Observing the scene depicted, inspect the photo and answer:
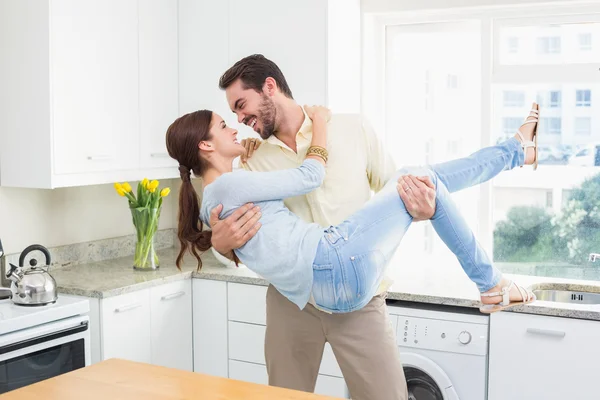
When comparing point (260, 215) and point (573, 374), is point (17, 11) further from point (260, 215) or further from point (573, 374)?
point (573, 374)

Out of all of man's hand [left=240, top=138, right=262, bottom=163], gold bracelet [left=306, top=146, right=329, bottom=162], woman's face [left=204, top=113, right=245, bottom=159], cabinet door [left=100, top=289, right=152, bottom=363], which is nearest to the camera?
gold bracelet [left=306, top=146, right=329, bottom=162]

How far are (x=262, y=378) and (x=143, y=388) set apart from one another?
1.72 meters

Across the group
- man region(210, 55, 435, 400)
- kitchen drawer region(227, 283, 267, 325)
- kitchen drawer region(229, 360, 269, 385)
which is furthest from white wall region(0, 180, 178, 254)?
man region(210, 55, 435, 400)

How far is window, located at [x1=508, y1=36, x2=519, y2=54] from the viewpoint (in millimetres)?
3596

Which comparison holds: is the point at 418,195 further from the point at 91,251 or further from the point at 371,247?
the point at 91,251

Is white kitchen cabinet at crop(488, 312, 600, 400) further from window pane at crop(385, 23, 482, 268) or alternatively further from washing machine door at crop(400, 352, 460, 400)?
window pane at crop(385, 23, 482, 268)

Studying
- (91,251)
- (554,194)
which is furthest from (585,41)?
(91,251)

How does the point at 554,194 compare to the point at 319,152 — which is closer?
the point at 319,152

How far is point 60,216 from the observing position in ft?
11.7

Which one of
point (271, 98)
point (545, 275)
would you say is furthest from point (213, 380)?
point (545, 275)

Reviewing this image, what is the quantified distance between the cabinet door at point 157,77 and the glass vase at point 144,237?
A: 0.82ft

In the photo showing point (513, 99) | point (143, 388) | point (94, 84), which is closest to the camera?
point (143, 388)

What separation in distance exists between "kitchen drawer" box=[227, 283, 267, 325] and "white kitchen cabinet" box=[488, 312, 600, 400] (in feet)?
3.38

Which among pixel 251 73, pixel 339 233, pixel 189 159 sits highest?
pixel 251 73
